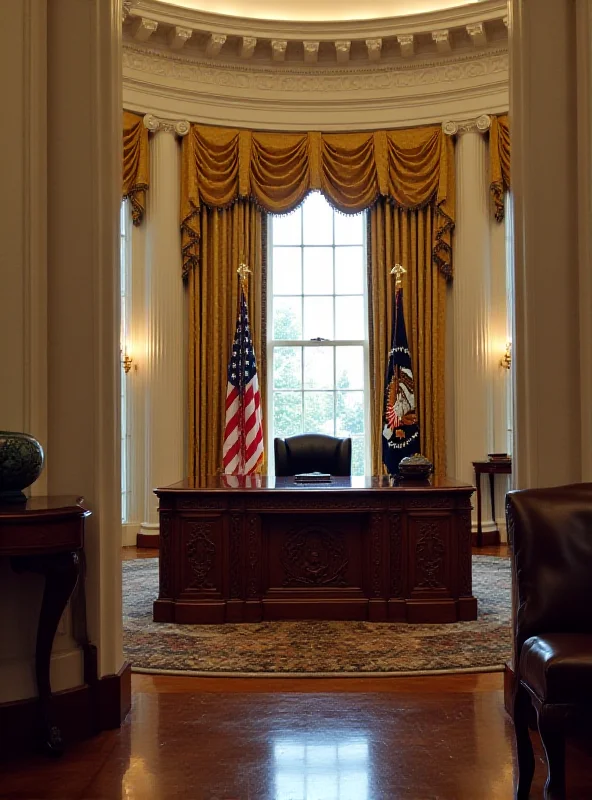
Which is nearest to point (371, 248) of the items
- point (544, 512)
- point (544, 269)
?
point (544, 269)

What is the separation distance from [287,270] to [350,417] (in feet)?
5.49

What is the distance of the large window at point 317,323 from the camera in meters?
8.91

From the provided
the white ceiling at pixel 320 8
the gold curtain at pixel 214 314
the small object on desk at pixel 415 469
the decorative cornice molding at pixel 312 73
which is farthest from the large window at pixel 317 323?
the small object on desk at pixel 415 469

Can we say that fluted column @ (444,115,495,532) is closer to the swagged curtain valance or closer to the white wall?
the swagged curtain valance

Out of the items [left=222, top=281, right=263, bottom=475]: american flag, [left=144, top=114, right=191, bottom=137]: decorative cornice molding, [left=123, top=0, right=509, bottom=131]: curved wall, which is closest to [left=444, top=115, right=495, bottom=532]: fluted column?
[left=123, top=0, right=509, bottom=131]: curved wall

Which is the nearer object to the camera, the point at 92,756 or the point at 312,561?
the point at 92,756

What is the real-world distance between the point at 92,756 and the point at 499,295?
6.47 m

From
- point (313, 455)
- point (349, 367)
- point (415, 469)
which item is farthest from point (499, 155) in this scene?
point (415, 469)

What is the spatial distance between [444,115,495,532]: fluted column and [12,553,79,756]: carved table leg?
5.85 meters

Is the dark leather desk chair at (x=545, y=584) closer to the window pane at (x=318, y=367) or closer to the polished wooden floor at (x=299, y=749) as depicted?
the polished wooden floor at (x=299, y=749)

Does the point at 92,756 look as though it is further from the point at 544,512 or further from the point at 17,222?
the point at 17,222

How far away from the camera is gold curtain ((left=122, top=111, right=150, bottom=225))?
8094 mm

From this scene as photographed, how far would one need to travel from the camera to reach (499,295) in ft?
27.7

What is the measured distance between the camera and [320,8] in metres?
8.62
